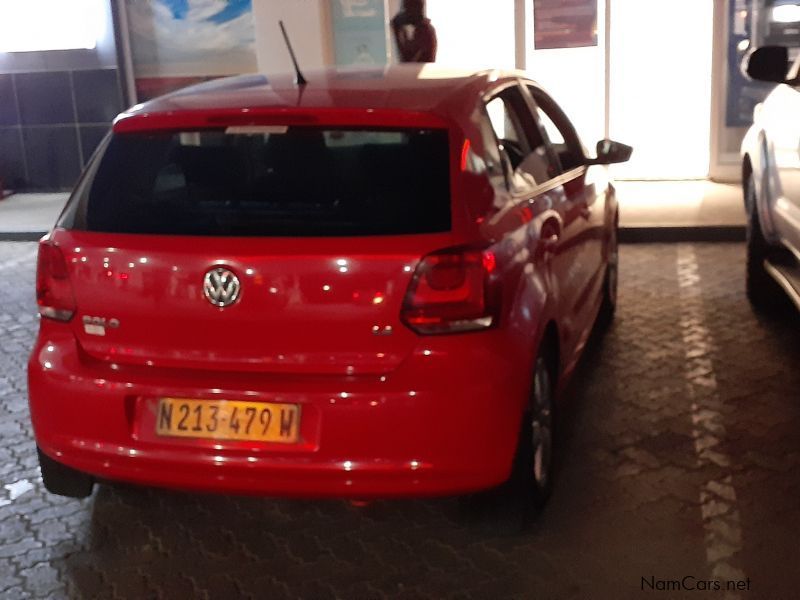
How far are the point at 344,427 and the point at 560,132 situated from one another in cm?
238

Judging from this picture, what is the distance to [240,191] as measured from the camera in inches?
131

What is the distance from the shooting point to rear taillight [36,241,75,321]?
3.27m

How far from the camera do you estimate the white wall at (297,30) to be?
11109 mm

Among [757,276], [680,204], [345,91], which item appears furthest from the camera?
[680,204]

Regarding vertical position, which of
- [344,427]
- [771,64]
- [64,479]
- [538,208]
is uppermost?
[771,64]

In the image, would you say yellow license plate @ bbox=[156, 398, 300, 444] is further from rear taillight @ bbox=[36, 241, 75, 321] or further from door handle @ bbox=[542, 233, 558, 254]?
door handle @ bbox=[542, 233, 558, 254]

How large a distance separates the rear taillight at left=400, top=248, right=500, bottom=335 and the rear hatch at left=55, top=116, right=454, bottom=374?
36 mm

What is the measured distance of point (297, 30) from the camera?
11.2 meters

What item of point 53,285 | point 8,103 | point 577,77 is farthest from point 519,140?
point 8,103

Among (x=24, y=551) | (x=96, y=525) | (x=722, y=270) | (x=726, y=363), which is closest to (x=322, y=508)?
(x=96, y=525)

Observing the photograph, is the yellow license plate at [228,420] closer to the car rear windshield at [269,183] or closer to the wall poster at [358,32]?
the car rear windshield at [269,183]

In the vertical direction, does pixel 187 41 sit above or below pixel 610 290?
above

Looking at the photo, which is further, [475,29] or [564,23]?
[475,29]

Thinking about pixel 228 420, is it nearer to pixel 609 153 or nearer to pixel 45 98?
pixel 609 153
